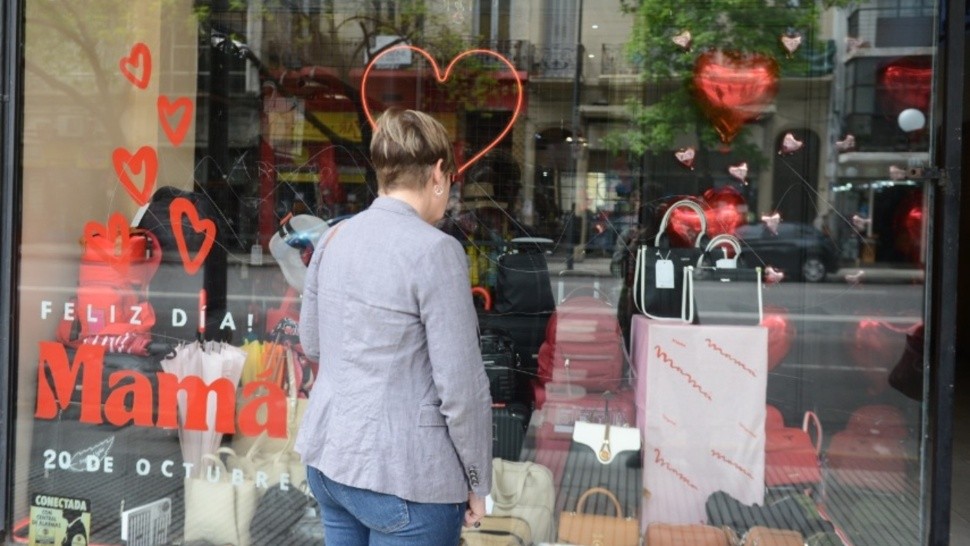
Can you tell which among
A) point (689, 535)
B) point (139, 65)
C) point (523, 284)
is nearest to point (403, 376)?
point (689, 535)

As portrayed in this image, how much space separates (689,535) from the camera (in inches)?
141

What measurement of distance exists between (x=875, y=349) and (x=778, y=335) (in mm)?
399

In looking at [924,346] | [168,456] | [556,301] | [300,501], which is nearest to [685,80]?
[556,301]

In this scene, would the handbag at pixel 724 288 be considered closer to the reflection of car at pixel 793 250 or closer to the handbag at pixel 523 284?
the reflection of car at pixel 793 250

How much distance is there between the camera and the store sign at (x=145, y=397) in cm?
394

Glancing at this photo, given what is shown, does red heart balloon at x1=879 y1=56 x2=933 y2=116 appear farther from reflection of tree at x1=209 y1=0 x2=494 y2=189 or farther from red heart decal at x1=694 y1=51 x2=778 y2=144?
reflection of tree at x1=209 y1=0 x2=494 y2=189

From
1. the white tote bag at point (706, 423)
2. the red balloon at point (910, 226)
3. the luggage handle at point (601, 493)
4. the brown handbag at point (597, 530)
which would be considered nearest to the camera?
the red balloon at point (910, 226)

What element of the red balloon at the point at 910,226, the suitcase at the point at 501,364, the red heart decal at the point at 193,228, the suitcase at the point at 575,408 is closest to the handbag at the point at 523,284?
the suitcase at the point at 501,364

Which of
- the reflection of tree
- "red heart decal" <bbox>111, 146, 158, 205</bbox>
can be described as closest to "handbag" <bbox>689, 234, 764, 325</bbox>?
the reflection of tree

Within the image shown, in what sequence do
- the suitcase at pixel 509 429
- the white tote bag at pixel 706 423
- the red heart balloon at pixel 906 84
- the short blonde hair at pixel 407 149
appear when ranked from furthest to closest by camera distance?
the suitcase at pixel 509 429 → the white tote bag at pixel 706 423 → the red heart balloon at pixel 906 84 → the short blonde hair at pixel 407 149

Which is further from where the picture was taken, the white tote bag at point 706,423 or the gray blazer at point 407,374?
the white tote bag at point 706,423

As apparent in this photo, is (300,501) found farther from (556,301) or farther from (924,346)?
(924,346)

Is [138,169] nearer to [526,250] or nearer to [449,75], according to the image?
[449,75]

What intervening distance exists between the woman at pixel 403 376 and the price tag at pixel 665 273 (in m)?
2.21
